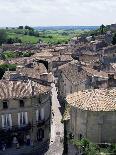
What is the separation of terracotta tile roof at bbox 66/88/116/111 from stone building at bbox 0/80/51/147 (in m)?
9.71

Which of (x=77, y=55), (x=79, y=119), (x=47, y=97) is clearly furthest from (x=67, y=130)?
(x=77, y=55)

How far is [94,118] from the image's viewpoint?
39.6 metres

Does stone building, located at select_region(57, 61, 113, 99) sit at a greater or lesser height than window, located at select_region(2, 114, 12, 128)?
greater

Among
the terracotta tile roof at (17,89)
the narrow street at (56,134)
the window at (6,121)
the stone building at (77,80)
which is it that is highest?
the terracotta tile roof at (17,89)

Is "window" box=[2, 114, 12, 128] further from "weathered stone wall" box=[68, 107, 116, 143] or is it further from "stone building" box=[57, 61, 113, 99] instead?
"stone building" box=[57, 61, 113, 99]

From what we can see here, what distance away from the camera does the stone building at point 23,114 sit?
51.6 meters

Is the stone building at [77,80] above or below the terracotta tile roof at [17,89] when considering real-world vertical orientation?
below

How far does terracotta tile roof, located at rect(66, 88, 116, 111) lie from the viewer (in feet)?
131

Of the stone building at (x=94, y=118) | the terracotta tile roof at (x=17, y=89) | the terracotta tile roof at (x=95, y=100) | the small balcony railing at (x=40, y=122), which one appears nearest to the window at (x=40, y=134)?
the small balcony railing at (x=40, y=122)

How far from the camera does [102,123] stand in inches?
1547

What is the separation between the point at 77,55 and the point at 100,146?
319ft

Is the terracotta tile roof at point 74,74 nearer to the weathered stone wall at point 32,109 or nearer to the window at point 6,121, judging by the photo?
the weathered stone wall at point 32,109

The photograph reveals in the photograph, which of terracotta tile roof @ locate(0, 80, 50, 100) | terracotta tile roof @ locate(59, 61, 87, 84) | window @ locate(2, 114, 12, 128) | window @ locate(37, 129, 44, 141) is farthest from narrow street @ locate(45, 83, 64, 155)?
terracotta tile roof @ locate(0, 80, 50, 100)

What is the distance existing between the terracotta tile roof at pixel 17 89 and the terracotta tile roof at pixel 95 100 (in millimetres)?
10099
